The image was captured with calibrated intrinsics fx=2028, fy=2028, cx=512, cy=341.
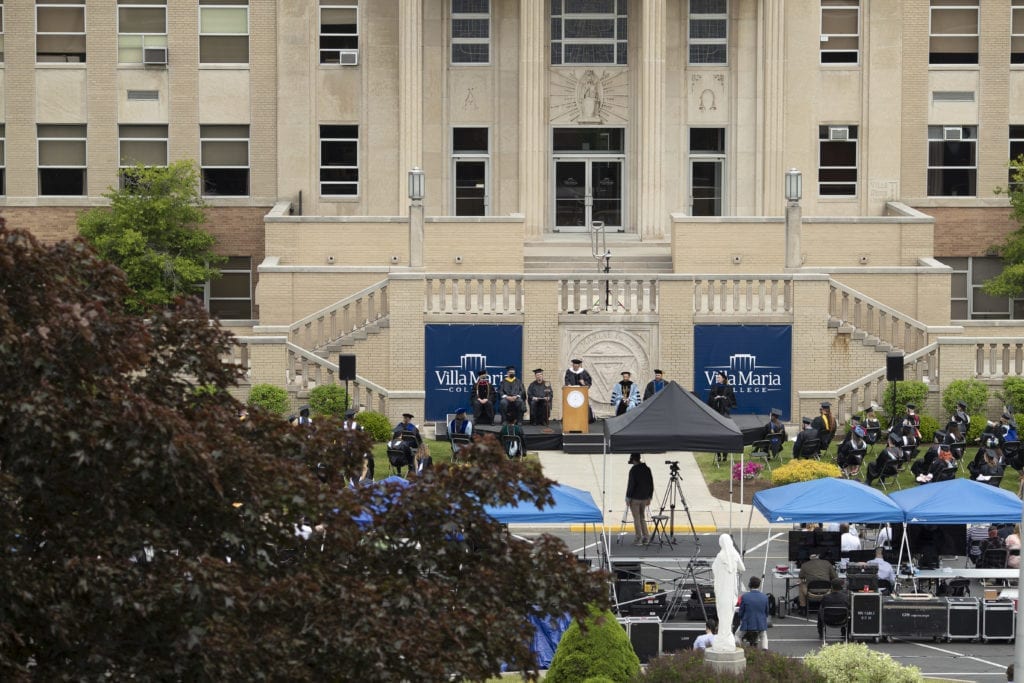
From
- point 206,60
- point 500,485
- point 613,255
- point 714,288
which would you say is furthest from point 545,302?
point 500,485

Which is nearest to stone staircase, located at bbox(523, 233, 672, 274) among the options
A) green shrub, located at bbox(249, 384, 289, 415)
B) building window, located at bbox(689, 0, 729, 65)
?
building window, located at bbox(689, 0, 729, 65)

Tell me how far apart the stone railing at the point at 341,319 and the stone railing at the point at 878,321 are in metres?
10.1

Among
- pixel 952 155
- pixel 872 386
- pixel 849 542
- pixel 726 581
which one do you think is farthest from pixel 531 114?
pixel 726 581

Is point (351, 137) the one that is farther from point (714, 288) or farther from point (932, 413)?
point (932, 413)

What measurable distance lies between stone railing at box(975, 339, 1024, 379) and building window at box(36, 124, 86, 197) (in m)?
24.6

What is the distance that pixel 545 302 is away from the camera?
44312 mm

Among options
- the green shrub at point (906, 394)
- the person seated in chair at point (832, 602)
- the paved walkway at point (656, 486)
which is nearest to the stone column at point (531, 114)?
the paved walkway at point (656, 486)

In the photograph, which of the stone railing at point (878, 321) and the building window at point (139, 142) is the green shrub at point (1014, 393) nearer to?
the stone railing at point (878, 321)

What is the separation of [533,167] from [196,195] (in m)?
8.87

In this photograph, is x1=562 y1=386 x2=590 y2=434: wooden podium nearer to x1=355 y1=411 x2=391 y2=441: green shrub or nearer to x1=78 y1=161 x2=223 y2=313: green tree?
x1=355 y1=411 x2=391 y2=441: green shrub

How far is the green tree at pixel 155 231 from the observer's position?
51.0 metres

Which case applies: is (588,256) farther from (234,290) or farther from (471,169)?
(234,290)

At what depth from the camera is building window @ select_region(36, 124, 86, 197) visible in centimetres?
5453

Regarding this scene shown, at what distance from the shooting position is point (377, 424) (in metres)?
42.1
